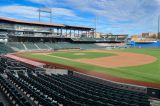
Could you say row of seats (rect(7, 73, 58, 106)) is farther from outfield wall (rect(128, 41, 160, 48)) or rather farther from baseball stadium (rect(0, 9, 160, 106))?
outfield wall (rect(128, 41, 160, 48))

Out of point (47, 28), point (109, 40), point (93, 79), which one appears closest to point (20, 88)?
point (93, 79)

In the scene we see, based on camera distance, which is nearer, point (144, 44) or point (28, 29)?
point (28, 29)

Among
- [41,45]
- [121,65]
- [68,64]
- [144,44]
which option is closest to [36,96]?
[68,64]

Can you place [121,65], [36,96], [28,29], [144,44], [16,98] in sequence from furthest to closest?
1. [144,44]
2. [28,29]
3. [121,65]
4. [36,96]
5. [16,98]

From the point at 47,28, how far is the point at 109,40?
29.5 meters

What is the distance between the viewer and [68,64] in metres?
31.8

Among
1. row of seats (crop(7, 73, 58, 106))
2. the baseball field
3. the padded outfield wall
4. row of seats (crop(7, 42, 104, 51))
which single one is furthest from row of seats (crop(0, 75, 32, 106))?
the padded outfield wall

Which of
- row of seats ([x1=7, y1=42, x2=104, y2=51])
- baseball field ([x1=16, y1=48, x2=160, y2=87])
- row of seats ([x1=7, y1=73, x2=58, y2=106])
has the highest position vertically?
row of seats ([x1=7, y1=42, x2=104, y2=51])

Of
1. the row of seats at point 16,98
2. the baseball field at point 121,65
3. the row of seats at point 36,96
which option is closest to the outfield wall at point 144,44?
the baseball field at point 121,65

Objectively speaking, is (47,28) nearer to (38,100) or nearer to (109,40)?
(109,40)

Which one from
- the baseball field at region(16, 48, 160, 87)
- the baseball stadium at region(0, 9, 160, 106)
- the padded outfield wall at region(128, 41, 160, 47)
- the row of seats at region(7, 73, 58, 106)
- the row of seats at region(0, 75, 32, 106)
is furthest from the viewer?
the padded outfield wall at region(128, 41, 160, 47)

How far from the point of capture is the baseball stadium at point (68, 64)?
44.0 feet

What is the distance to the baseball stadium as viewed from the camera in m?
13.4

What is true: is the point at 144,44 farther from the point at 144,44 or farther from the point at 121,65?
the point at 121,65
